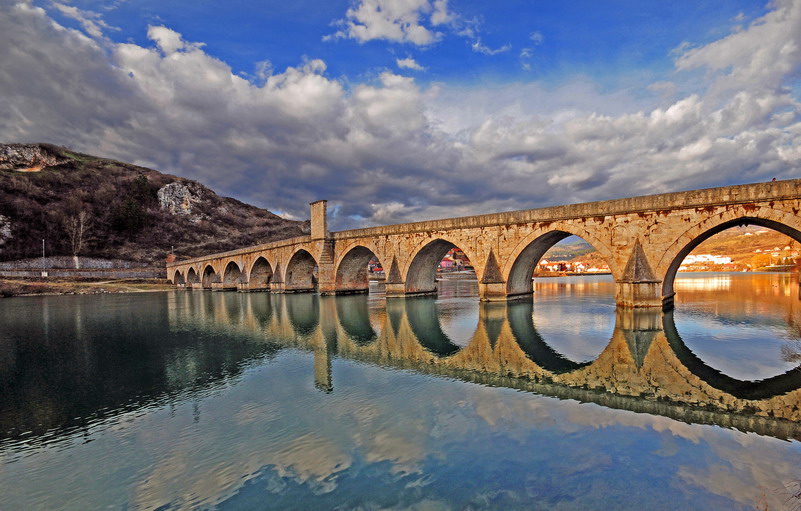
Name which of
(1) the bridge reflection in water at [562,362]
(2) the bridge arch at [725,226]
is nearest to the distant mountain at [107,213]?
(1) the bridge reflection in water at [562,362]

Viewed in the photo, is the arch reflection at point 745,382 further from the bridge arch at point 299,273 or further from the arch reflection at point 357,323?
the bridge arch at point 299,273

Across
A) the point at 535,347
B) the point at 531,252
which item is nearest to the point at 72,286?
the point at 531,252

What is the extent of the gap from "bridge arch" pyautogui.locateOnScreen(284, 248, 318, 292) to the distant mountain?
50403 mm

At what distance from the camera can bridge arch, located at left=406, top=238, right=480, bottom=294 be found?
93.1ft

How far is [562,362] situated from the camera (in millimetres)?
10766

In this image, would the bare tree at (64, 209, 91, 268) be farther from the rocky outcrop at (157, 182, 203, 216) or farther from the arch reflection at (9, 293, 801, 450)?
the arch reflection at (9, 293, 801, 450)

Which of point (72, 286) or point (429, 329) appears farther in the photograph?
point (72, 286)

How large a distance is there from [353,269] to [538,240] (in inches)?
742

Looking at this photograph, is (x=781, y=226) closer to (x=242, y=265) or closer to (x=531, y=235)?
(x=531, y=235)

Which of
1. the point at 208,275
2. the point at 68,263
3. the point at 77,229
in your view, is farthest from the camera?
the point at 77,229

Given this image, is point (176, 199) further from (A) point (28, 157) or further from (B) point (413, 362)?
(B) point (413, 362)

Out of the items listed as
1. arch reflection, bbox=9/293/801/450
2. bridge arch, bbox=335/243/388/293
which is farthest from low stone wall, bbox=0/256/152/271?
bridge arch, bbox=335/243/388/293

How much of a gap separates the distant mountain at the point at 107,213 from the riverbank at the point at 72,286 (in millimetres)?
16735

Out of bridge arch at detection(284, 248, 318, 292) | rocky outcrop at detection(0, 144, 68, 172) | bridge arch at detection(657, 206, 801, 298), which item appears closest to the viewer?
bridge arch at detection(657, 206, 801, 298)
